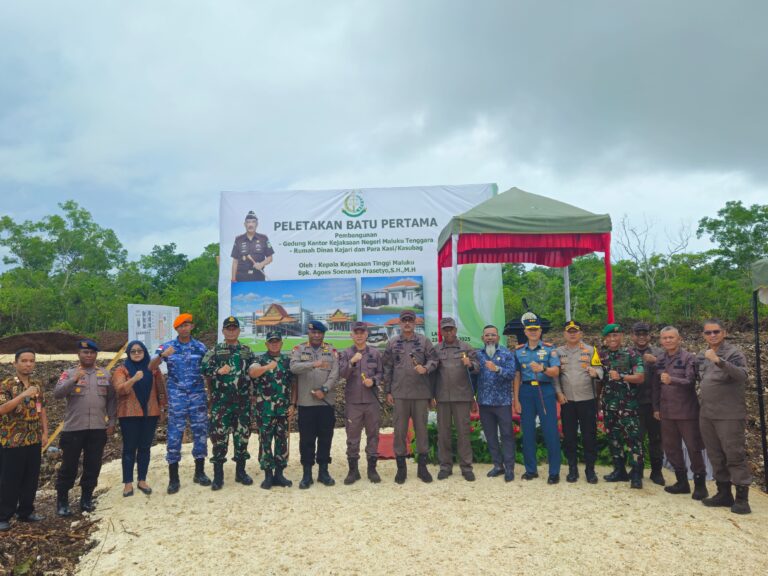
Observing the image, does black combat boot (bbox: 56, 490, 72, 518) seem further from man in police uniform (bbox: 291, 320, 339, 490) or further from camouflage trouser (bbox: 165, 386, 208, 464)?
man in police uniform (bbox: 291, 320, 339, 490)

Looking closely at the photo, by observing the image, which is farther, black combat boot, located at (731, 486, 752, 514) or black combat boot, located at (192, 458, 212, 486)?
black combat boot, located at (192, 458, 212, 486)

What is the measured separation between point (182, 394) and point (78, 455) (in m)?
0.93

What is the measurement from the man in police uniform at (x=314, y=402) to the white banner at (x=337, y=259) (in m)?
4.18

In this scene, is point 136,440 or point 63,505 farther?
point 136,440

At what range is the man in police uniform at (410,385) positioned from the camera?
4.91 meters

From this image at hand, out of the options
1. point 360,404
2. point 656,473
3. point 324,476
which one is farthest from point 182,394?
point 656,473

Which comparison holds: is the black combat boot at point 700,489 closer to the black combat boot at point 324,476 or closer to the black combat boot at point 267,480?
the black combat boot at point 324,476

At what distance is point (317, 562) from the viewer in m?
3.25

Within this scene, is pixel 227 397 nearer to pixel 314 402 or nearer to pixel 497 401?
pixel 314 402

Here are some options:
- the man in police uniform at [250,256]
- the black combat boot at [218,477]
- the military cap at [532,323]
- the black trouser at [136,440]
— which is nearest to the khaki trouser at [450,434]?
the military cap at [532,323]

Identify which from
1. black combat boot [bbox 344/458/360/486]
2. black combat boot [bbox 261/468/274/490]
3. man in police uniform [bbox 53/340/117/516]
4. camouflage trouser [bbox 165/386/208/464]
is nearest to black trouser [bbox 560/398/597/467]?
black combat boot [bbox 344/458/360/486]

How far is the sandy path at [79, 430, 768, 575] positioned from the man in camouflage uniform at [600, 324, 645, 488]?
0.62 ft

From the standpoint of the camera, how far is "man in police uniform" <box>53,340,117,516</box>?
419 centimetres

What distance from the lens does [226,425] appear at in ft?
15.3
